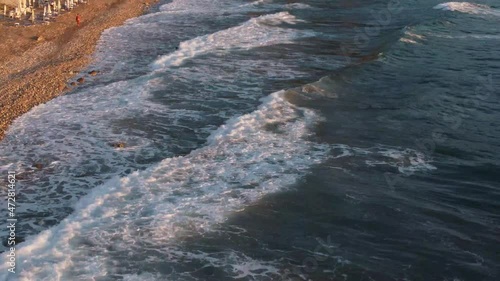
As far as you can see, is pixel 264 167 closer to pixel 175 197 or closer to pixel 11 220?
pixel 175 197

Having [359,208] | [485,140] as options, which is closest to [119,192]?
[359,208]

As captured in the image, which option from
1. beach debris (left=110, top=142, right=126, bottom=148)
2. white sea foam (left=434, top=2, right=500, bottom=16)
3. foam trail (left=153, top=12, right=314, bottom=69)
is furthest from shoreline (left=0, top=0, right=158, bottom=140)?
white sea foam (left=434, top=2, right=500, bottom=16)

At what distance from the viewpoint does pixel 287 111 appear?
1709cm

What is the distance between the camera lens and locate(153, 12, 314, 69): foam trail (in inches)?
915

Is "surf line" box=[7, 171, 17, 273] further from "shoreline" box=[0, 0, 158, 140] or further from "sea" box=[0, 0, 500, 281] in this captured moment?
"shoreline" box=[0, 0, 158, 140]

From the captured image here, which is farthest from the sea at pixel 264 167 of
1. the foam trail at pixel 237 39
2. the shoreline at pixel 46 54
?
the shoreline at pixel 46 54

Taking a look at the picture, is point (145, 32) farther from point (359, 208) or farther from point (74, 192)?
point (359, 208)

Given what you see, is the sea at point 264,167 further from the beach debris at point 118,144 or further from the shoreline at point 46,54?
the shoreline at point 46,54

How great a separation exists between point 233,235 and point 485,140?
7616 millimetres

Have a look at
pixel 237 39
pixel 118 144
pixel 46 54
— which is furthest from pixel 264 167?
pixel 237 39

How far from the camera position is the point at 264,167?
13445 mm

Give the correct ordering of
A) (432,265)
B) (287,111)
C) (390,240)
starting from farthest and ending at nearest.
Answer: (287,111), (390,240), (432,265)

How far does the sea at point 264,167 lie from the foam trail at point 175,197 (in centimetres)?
4

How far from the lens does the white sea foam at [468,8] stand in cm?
3139
